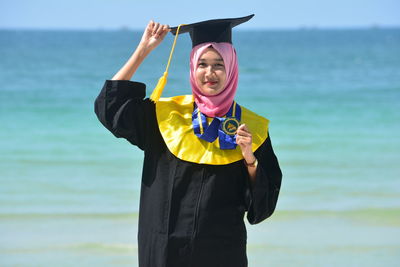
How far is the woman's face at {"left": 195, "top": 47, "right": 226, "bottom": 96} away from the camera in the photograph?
9.46 ft

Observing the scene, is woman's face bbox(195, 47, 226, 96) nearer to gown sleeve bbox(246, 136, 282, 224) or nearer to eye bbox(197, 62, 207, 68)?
eye bbox(197, 62, 207, 68)

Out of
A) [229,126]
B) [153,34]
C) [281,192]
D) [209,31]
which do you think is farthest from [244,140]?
[281,192]

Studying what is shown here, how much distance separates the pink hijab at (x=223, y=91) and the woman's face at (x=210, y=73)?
0.02 meters

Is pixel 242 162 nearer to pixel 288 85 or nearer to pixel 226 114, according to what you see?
pixel 226 114

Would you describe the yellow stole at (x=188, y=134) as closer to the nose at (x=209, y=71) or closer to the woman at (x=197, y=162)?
the woman at (x=197, y=162)

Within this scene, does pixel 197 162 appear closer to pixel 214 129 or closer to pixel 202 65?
pixel 214 129

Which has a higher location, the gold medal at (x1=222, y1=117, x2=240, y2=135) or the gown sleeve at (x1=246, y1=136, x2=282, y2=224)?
the gold medal at (x1=222, y1=117, x2=240, y2=135)

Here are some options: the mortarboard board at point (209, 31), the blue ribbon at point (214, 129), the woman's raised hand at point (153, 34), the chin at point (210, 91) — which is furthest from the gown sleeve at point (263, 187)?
the woman's raised hand at point (153, 34)

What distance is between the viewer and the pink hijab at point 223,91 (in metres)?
2.91

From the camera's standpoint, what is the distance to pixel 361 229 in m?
6.11

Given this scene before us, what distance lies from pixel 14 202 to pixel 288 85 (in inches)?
587

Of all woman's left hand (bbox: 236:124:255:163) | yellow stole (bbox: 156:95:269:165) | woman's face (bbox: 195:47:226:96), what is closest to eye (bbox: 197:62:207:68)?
woman's face (bbox: 195:47:226:96)

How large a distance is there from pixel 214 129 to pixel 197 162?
14 centimetres

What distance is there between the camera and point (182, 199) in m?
2.88
